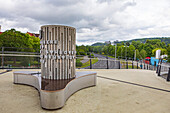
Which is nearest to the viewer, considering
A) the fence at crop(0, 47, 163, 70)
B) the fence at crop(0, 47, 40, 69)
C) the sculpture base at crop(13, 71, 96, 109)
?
the sculpture base at crop(13, 71, 96, 109)

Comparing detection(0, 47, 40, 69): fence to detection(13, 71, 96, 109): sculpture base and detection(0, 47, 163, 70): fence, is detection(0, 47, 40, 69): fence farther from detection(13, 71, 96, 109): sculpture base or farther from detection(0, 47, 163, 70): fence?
detection(13, 71, 96, 109): sculpture base

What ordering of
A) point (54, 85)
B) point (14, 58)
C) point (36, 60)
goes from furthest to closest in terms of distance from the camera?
1. point (36, 60)
2. point (14, 58)
3. point (54, 85)

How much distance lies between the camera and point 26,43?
25.6 metres

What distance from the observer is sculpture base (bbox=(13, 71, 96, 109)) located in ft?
8.50

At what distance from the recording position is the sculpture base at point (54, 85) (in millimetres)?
2592

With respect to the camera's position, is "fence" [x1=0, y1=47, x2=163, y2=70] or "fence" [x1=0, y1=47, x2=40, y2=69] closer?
"fence" [x1=0, y1=47, x2=40, y2=69]

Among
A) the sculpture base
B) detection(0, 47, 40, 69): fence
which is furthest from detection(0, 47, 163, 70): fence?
the sculpture base

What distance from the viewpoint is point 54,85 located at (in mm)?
3045

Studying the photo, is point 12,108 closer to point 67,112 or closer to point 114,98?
point 67,112

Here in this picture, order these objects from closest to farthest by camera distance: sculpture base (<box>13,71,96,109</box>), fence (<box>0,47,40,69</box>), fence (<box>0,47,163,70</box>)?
sculpture base (<box>13,71,96,109</box>)
fence (<box>0,47,40,69</box>)
fence (<box>0,47,163,70</box>)

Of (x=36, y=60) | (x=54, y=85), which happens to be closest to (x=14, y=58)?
(x=36, y=60)

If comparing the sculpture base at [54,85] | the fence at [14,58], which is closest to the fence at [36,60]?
the fence at [14,58]

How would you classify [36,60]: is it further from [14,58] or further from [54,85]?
[54,85]

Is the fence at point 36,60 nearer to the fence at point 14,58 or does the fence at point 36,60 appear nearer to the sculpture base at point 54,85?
the fence at point 14,58
